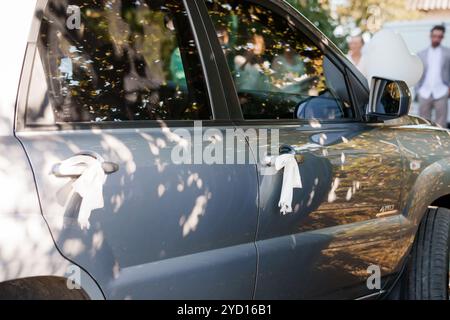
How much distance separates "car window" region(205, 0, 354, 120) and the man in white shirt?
26.3ft

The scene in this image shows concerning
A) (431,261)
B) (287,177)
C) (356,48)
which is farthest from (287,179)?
(356,48)

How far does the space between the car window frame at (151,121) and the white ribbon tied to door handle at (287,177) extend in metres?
0.27

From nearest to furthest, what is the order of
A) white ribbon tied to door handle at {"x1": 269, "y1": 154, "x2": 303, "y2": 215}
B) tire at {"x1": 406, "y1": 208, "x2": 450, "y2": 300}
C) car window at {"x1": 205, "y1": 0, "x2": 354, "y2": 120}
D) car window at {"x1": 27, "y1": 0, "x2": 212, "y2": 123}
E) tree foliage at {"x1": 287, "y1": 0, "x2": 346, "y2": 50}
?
car window at {"x1": 27, "y1": 0, "x2": 212, "y2": 123} < white ribbon tied to door handle at {"x1": 269, "y1": 154, "x2": 303, "y2": 215} < car window at {"x1": 205, "y1": 0, "x2": 354, "y2": 120} < tire at {"x1": 406, "y1": 208, "x2": 450, "y2": 300} < tree foliage at {"x1": 287, "y1": 0, "x2": 346, "y2": 50}

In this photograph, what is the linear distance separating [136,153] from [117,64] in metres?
0.39

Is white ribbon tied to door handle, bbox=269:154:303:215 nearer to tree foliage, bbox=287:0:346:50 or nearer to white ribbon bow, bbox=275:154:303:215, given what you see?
white ribbon bow, bbox=275:154:303:215

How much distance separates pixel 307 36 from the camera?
3330 millimetres

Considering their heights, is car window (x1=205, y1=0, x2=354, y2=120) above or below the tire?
above

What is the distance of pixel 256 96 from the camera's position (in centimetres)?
319

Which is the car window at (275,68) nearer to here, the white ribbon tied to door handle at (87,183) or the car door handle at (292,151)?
the car door handle at (292,151)

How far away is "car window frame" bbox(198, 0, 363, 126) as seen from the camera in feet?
9.29

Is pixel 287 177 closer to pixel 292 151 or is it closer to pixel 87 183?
pixel 292 151

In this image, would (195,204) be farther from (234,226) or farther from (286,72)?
(286,72)

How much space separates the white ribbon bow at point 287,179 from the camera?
2.82 m

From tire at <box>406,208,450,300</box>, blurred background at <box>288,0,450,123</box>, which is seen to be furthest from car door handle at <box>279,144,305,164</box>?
blurred background at <box>288,0,450,123</box>
